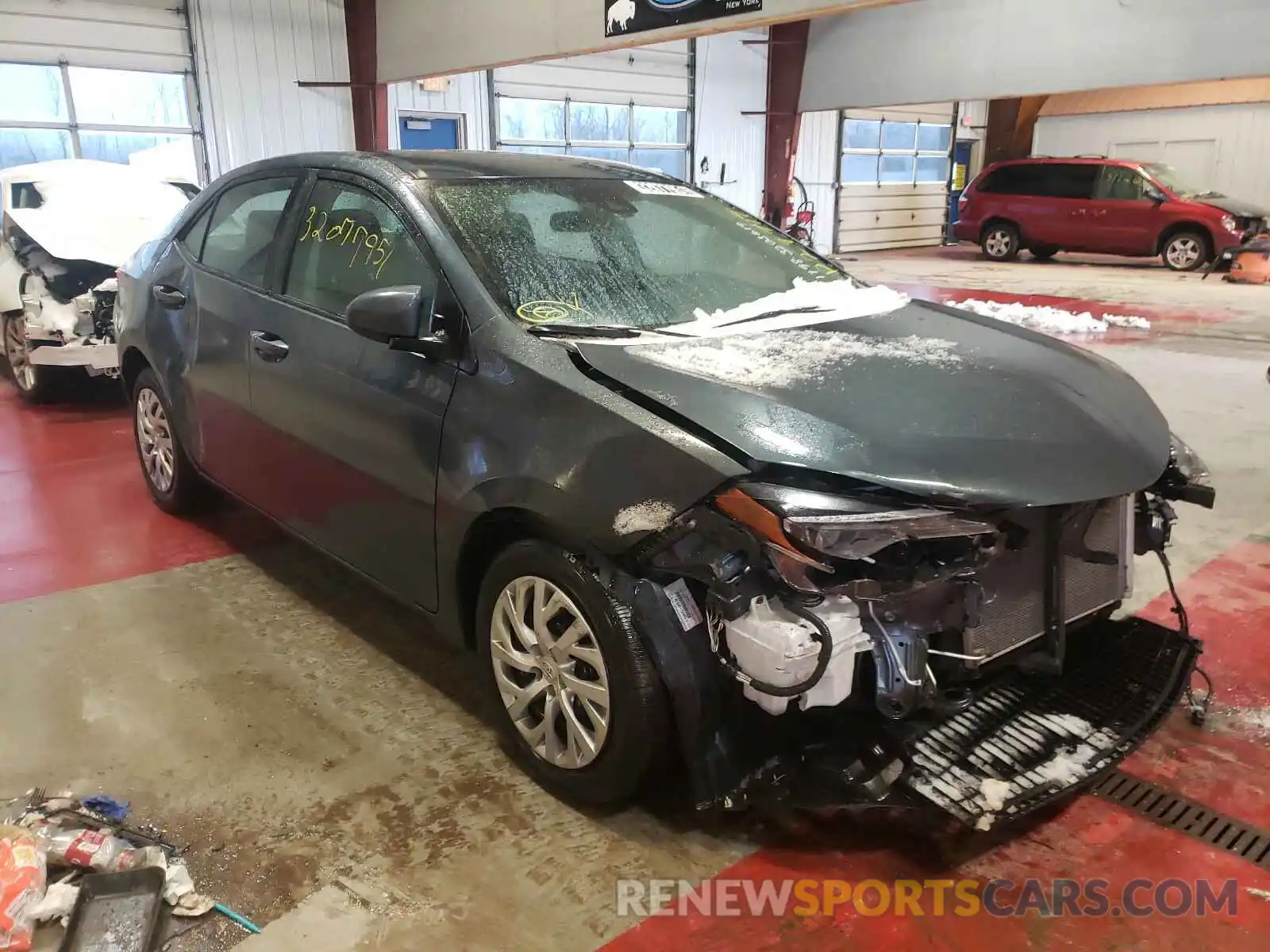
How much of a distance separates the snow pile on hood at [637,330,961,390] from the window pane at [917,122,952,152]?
1848cm

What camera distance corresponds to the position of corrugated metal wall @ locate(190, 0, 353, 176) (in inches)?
429

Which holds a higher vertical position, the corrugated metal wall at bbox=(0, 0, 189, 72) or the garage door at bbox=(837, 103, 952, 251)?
the corrugated metal wall at bbox=(0, 0, 189, 72)

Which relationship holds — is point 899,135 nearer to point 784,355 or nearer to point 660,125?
point 660,125

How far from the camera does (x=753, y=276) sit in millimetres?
2881

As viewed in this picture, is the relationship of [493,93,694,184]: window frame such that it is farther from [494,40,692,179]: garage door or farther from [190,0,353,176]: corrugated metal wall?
[190,0,353,176]: corrugated metal wall

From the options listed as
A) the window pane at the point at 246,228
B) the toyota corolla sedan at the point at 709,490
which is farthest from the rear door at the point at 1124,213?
the window pane at the point at 246,228

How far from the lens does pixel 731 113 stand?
52.5 feet

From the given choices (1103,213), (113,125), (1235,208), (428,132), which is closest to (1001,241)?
(1103,213)

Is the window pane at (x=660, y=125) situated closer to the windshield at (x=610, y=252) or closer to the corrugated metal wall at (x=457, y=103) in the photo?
the corrugated metal wall at (x=457, y=103)

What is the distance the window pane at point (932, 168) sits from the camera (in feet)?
63.2

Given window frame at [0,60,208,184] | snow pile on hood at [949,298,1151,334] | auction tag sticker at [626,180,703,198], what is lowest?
snow pile on hood at [949,298,1151,334]

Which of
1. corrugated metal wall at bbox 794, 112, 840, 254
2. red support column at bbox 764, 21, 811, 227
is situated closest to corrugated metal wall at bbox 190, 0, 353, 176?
red support column at bbox 764, 21, 811, 227

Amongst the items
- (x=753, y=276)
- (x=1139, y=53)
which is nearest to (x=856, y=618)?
(x=753, y=276)

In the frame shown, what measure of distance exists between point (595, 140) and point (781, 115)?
3.45 m
